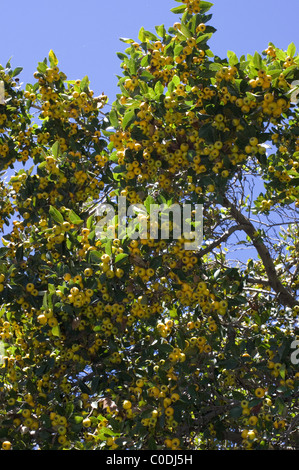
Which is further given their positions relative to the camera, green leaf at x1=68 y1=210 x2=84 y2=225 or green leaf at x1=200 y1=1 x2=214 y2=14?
green leaf at x1=200 y1=1 x2=214 y2=14

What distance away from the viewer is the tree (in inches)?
156

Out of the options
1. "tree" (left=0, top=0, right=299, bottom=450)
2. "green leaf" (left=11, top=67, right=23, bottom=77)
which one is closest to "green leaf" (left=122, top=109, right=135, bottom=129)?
"tree" (left=0, top=0, right=299, bottom=450)

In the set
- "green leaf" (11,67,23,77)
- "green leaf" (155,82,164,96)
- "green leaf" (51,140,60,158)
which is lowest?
"green leaf" (51,140,60,158)

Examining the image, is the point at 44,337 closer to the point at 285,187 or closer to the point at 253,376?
the point at 253,376

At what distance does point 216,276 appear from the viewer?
4551 millimetres

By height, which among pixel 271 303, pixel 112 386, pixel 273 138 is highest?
pixel 273 138

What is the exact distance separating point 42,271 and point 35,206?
814 millimetres

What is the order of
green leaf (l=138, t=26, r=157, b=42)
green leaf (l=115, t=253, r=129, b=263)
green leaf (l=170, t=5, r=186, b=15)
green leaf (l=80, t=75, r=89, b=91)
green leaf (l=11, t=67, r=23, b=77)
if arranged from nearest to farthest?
green leaf (l=115, t=253, r=129, b=263), green leaf (l=170, t=5, r=186, b=15), green leaf (l=138, t=26, r=157, b=42), green leaf (l=80, t=75, r=89, b=91), green leaf (l=11, t=67, r=23, b=77)

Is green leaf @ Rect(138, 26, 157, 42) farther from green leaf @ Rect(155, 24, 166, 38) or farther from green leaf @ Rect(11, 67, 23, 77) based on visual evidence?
green leaf @ Rect(11, 67, 23, 77)

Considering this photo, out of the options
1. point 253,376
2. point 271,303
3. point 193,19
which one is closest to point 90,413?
point 253,376

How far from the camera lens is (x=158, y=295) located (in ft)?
14.8

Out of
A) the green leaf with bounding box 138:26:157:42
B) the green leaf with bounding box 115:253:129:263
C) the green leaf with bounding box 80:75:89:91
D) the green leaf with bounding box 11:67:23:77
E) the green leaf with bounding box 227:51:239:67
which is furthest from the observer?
the green leaf with bounding box 11:67:23:77

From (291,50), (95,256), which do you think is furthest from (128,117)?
(291,50)

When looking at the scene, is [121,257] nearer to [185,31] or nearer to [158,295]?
[158,295]
